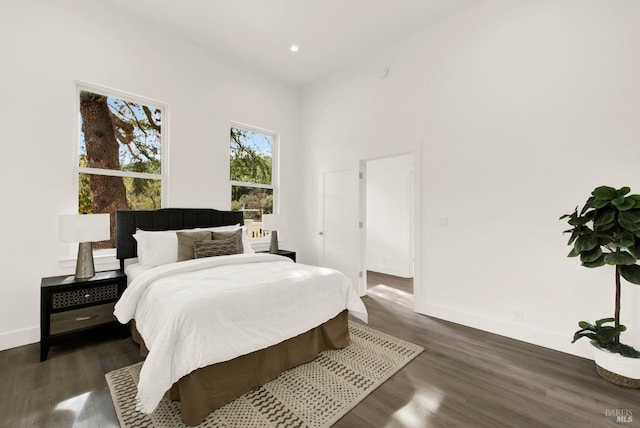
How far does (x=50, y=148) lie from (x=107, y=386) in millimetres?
2341

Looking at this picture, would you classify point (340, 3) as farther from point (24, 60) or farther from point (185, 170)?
point (24, 60)

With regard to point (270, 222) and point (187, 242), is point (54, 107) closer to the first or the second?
point (187, 242)

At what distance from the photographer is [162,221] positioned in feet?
11.3

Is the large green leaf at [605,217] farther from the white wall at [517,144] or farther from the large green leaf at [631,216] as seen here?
the white wall at [517,144]

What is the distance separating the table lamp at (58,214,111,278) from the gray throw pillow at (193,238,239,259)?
81 cm

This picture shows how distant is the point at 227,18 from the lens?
333cm

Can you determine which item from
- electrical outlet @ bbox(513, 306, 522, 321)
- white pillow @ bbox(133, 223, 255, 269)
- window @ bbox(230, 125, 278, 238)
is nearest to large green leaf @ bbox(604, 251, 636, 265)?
electrical outlet @ bbox(513, 306, 522, 321)

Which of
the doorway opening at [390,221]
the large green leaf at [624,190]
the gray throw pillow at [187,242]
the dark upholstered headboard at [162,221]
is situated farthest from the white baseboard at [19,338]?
the large green leaf at [624,190]

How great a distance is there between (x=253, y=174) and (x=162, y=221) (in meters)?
1.63

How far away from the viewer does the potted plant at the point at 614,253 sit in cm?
201

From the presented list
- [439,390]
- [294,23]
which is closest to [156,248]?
[439,390]

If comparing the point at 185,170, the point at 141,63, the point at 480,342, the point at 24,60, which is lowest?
the point at 480,342

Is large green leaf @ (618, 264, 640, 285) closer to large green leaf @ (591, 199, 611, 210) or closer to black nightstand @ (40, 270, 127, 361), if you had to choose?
large green leaf @ (591, 199, 611, 210)

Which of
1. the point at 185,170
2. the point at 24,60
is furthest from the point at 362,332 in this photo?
the point at 24,60
